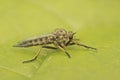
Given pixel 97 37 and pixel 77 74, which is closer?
pixel 77 74

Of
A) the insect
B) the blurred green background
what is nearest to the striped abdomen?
the insect

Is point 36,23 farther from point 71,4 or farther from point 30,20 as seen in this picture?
→ point 71,4

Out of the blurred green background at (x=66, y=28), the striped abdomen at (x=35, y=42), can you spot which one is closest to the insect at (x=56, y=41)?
the striped abdomen at (x=35, y=42)

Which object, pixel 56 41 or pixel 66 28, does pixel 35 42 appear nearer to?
pixel 56 41

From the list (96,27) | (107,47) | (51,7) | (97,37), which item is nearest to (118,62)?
(107,47)

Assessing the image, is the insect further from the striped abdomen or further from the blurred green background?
the blurred green background

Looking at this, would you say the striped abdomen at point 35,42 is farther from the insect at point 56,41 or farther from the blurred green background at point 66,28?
the blurred green background at point 66,28

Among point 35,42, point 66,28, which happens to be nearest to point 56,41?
point 35,42
